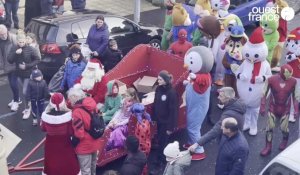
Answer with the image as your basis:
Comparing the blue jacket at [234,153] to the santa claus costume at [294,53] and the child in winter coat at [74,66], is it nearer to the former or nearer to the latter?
the santa claus costume at [294,53]

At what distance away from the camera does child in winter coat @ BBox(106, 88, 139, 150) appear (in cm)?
771

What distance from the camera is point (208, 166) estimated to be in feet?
27.5

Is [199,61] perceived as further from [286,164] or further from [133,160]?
[286,164]

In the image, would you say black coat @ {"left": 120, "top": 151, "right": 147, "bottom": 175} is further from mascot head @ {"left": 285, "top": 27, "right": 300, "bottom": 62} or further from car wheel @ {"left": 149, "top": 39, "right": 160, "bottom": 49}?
car wheel @ {"left": 149, "top": 39, "right": 160, "bottom": 49}

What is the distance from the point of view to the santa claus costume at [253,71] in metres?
8.59

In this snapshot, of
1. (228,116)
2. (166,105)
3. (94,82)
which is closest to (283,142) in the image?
(228,116)

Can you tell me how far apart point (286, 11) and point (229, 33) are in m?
2.59

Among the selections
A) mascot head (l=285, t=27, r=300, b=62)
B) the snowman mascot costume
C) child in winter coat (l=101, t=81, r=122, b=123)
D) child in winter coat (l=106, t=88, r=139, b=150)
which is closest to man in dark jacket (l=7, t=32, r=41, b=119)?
child in winter coat (l=101, t=81, r=122, b=123)

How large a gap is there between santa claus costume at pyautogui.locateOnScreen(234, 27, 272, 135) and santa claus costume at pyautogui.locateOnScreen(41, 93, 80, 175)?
337 cm

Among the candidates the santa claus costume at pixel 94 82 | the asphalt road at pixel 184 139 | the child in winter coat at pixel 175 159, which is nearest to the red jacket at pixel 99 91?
the santa claus costume at pixel 94 82

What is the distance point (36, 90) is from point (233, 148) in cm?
392

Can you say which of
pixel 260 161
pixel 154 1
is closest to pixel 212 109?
pixel 260 161

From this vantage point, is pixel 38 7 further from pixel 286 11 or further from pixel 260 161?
pixel 260 161

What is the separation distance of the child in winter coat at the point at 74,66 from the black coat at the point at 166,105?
1672 mm
